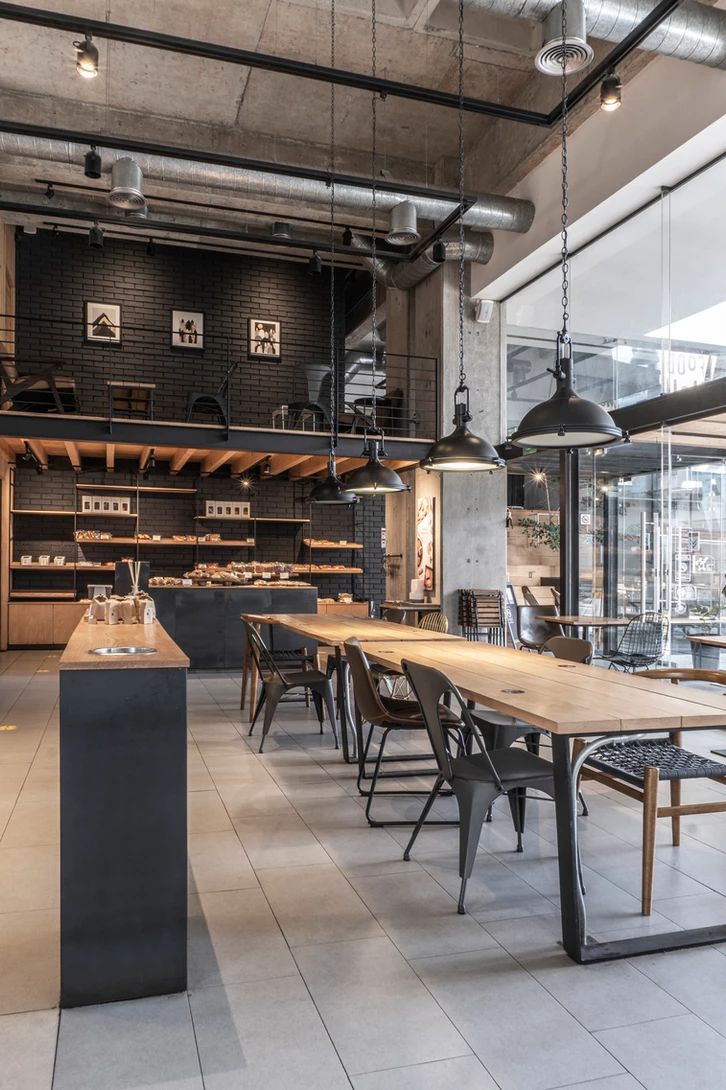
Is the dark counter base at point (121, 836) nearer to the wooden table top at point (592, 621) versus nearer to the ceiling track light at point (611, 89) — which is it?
the ceiling track light at point (611, 89)

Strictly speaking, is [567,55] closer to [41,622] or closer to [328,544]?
[328,544]

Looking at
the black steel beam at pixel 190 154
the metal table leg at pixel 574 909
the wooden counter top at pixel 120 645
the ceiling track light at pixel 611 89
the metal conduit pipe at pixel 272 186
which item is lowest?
the metal table leg at pixel 574 909

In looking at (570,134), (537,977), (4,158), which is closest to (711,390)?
(570,134)

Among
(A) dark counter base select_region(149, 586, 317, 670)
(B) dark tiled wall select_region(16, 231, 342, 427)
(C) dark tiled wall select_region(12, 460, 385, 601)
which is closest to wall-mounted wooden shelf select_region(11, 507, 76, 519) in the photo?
(C) dark tiled wall select_region(12, 460, 385, 601)

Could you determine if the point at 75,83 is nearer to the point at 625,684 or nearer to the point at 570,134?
the point at 570,134

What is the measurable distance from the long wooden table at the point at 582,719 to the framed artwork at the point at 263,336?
9.24 meters

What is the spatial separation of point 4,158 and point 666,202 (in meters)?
6.44

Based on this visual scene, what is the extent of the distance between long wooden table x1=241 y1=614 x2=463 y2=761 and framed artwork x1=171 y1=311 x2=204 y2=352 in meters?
5.95

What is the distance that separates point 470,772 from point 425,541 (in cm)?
720

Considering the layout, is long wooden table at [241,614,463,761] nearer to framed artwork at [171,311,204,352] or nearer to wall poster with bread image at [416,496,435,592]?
wall poster with bread image at [416,496,435,592]

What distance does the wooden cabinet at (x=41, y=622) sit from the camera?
10828mm

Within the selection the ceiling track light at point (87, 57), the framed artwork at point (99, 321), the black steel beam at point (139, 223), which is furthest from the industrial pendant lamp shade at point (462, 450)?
the framed artwork at point (99, 321)

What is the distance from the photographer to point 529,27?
6.88m

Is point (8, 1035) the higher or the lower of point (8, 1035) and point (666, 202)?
the lower
